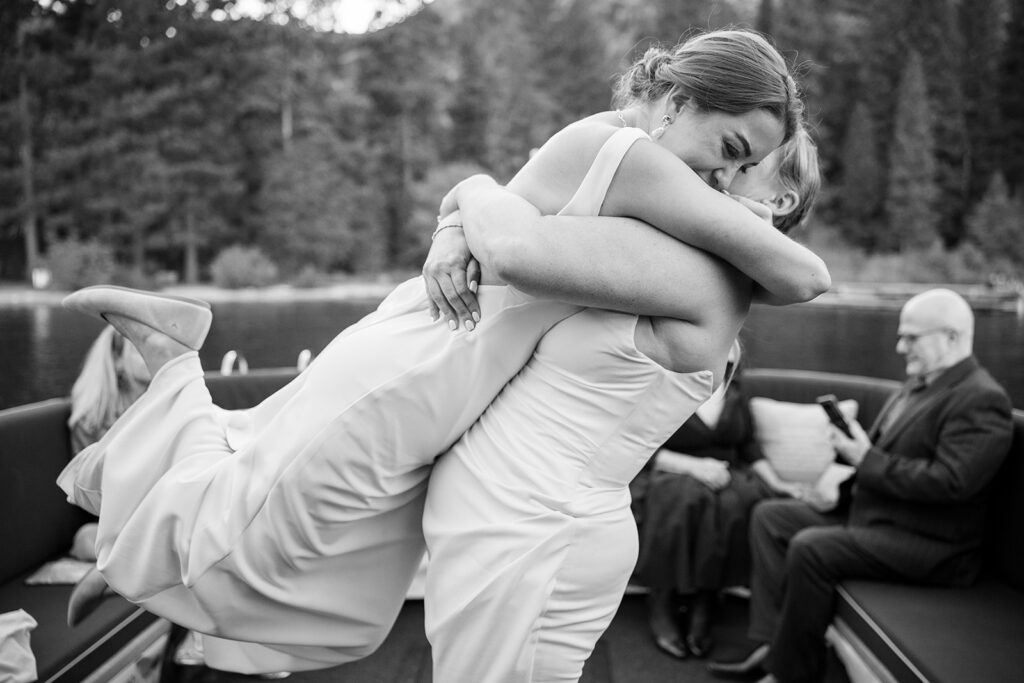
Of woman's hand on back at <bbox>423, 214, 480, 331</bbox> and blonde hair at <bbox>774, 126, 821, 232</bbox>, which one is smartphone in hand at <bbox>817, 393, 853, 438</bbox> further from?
woman's hand on back at <bbox>423, 214, 480, 331</bbox>

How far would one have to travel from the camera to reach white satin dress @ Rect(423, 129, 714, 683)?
2.84ft

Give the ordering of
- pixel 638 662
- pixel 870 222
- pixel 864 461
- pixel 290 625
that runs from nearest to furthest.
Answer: pixel 290 625 < pixel 864 461 < pixel 638 662 < pixel 870 222

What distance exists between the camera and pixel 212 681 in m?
2.37

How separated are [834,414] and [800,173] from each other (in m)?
1.50

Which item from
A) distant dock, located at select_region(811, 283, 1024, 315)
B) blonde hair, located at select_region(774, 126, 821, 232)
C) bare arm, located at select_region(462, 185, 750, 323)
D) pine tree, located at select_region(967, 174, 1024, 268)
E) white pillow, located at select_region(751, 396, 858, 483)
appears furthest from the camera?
pine tree, located at select_region(967, 174, 1024, 268)

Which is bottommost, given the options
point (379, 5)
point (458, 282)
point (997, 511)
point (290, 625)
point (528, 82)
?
point (997, 511)

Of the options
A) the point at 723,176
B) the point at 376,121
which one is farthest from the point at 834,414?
the point at 376,121

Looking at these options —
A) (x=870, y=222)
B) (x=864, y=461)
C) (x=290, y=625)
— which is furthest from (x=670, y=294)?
(x=870, y=222)

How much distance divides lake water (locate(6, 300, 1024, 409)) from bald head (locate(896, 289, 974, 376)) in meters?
3.29

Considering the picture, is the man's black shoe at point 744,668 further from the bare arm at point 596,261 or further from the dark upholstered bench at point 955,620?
the bare arm at point 596,261

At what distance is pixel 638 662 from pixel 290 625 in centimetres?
184

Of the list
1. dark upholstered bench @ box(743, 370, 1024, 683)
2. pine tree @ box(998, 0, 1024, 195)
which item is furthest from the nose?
pine tree @ box(998, 0, 1024, 195)

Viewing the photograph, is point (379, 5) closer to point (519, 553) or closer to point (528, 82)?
point (528, 82)

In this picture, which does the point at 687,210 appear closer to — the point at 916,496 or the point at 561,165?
the point at 561,165
